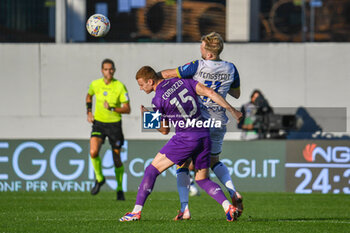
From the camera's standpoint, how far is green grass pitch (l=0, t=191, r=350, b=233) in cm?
725

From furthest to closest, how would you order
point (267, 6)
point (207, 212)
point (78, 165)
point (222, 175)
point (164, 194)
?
point (267, 6)
point (78, 165)
point (164, 194)
point (207, 212)
point (222, 175)

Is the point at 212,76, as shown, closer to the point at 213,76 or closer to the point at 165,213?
the point at 213,76

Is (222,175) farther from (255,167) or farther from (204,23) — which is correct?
(204,23)

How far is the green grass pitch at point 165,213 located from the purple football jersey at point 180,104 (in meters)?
1.01

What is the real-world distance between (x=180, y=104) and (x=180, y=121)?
7.0 inches

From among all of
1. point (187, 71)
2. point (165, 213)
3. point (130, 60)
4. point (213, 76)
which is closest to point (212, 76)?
point (213, 76)

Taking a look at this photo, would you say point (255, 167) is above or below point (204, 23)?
below

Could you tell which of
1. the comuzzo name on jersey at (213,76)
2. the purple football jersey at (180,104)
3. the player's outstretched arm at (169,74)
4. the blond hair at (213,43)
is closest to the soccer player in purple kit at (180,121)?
the purple football jersey at (180,104)

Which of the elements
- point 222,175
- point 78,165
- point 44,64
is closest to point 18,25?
point 44,64

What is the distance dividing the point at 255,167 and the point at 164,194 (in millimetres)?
2109

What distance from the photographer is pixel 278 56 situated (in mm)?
17000

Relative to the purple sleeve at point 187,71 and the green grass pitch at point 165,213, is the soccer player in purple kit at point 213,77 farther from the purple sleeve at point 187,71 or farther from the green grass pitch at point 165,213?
the green grass pitch at point 165,213

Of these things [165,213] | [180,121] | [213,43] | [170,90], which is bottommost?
[165,213]

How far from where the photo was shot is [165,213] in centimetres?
942
